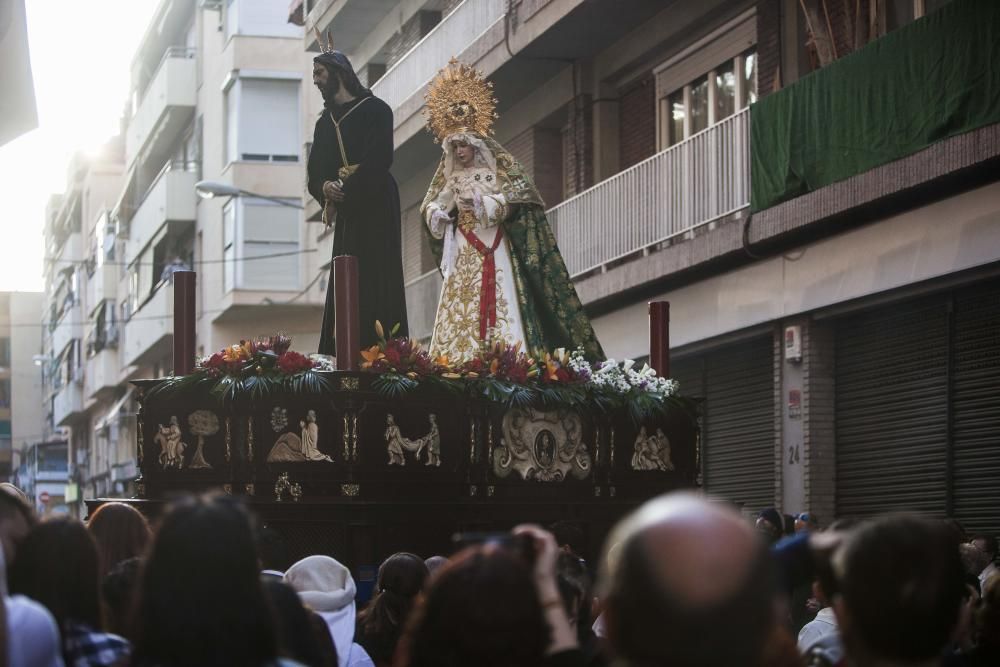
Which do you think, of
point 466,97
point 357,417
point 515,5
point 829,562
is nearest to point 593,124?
point 515,5

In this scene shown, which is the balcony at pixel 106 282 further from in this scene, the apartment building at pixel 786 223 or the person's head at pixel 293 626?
the person's head at pixel 293 626

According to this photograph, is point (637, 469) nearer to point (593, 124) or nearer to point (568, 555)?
point (568, 555)

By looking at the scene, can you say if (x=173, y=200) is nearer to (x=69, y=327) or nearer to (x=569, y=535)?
(x=69, y=327)

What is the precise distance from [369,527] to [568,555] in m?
4.10

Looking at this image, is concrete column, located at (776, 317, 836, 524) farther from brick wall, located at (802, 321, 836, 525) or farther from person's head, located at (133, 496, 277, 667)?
person's head, located at (133, 496, 277, 667)

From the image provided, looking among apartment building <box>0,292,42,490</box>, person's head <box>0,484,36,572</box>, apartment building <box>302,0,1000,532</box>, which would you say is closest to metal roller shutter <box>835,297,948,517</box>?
apartment building <box>302,0,1000,532</box>

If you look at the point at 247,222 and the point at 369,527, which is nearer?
the point at 369,527

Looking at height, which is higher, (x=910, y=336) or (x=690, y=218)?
(x=690, y=218)

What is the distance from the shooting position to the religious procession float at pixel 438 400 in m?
9.55

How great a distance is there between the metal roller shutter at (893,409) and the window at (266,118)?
2105cm

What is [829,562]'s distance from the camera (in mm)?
3771

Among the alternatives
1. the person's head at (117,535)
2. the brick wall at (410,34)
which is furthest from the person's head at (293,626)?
the brick wall at (410,34)

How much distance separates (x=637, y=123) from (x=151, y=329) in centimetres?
2085

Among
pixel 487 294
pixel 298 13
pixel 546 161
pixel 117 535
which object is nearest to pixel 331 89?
pixel 487 294
